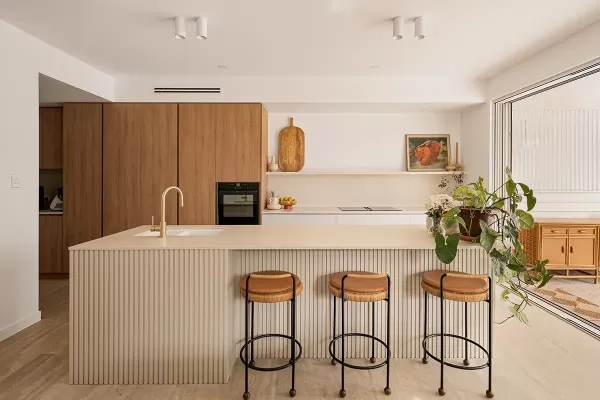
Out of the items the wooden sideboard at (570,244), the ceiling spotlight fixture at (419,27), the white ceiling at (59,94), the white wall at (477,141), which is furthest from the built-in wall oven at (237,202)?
the wooden sideboard at (570,244)

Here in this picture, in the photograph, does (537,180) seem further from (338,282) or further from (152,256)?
(152,256)

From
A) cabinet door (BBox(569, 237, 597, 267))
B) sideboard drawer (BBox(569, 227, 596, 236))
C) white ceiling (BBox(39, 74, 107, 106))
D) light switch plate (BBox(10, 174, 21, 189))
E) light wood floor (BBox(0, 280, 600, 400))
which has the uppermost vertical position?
white ceiling (BBox(39, 74, 107, 106))

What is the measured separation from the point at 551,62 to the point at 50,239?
5774 millimetres

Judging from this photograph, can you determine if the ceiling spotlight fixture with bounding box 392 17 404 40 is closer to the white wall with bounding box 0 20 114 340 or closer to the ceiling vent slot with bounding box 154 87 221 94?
the ceiling vent slot with bounding box 154 87 221 94

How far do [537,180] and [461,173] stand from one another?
115 cm

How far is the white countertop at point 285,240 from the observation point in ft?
6.63

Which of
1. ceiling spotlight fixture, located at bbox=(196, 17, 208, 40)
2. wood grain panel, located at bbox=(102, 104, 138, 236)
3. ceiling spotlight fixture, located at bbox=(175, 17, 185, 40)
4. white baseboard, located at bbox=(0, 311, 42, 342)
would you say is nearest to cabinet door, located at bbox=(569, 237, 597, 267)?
ceiling spotlight fixture, located at bbox=(196, 17, 208, 40)

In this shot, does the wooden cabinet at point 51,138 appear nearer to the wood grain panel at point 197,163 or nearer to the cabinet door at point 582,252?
the wood grain panel at point 197,163

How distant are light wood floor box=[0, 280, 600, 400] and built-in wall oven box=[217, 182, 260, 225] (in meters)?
2.01

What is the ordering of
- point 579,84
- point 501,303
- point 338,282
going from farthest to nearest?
Result: point 579,84
point 501,303
point 338,282

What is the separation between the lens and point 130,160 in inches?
164

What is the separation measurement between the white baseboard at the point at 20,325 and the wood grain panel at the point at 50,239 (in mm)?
1345

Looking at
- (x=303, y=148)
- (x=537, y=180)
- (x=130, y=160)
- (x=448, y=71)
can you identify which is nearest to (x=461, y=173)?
Result: (x=537, y=180)

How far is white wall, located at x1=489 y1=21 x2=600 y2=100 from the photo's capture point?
2742 millimetres
